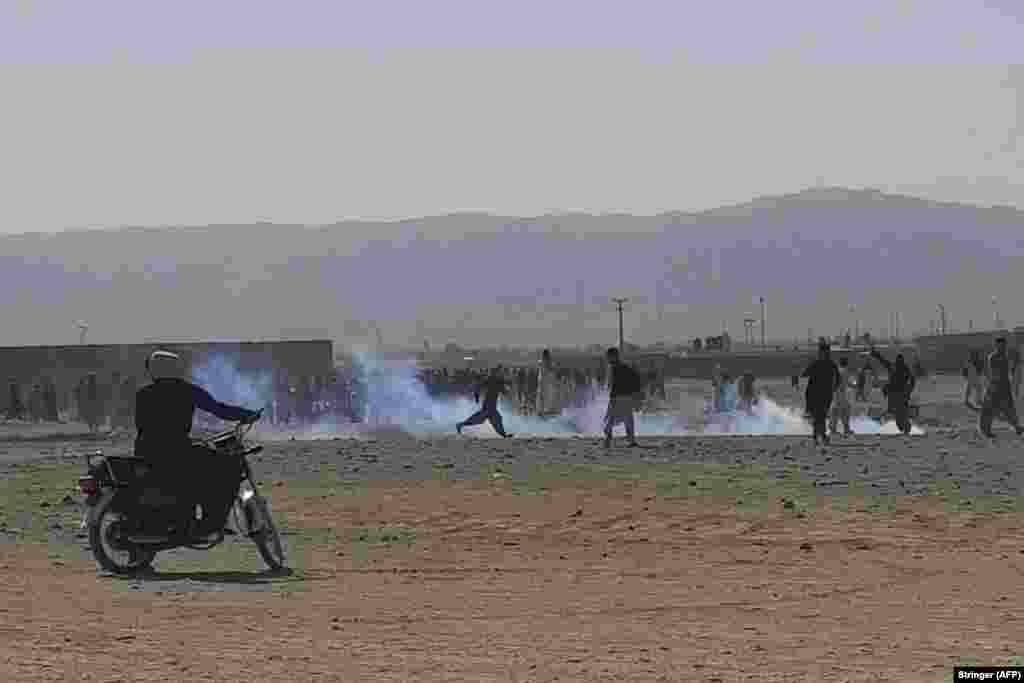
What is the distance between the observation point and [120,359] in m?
65.4

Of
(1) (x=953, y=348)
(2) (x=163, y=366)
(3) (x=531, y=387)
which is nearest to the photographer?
(2) (x=163, y=366)

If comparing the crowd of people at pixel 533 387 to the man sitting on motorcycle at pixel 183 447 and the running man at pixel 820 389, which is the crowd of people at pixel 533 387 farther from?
the man sitting on motorcycle at pixel 183 447

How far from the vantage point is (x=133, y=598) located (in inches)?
562

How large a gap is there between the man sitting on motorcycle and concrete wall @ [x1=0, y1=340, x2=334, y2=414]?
47.3m

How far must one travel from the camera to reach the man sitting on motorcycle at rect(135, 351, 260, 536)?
15984 mm

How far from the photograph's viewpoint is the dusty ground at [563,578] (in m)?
11.1

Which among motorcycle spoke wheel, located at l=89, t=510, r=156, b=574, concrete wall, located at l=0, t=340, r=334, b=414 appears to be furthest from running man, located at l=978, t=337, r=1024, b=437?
concrete wall, located at l=0, t=340, r=334, b=414

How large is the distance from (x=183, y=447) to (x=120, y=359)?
165 ft

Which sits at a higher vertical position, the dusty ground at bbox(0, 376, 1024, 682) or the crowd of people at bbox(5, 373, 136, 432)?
the crowd of people at bbox(5, 373, 136, 432)

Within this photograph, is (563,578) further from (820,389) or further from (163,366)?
(820,389)

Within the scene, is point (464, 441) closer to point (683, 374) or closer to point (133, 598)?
point (133, 598)

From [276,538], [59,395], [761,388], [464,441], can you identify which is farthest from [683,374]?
[276,538]

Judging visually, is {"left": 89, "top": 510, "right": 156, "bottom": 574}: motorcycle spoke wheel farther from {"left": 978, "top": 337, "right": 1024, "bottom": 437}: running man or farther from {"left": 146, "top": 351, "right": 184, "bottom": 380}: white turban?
{"left": 978, "top": 337, "right": 1024, "bottom": 437}: running man

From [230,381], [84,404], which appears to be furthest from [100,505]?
[230,381]
